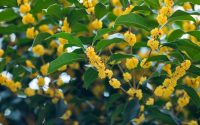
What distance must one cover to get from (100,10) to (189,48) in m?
0.31

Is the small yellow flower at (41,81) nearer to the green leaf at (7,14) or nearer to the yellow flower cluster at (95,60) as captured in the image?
the green leaf at (7,14)

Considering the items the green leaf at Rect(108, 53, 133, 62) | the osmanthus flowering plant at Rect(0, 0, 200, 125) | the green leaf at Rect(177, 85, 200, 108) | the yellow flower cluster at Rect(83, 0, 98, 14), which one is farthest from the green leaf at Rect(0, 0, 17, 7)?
the green leaf at Rect(177, 85, 200, 108)

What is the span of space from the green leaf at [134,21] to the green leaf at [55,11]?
25 cm

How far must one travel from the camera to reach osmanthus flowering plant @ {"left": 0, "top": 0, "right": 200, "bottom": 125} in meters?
1.20

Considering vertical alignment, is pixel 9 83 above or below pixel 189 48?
below

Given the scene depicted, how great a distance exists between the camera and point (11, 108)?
170cm

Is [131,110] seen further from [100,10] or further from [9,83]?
[9,83]

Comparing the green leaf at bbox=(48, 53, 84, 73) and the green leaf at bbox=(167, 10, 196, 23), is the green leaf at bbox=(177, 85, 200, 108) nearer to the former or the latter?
the green leaf at bbox=(167, 10, 196, 23)

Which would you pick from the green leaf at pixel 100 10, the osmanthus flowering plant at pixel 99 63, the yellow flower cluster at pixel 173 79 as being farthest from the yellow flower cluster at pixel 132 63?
the green leaf at pixel 100 10

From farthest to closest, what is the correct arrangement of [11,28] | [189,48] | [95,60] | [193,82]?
1. [11,28]
2. [193,82]
3. [189,48]
4. [95,60]

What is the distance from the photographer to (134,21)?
1.18 meters

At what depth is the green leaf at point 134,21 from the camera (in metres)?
1.14

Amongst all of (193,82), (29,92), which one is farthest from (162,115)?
(29,92)

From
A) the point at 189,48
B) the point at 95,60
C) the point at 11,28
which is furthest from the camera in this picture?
the point at 11,28
